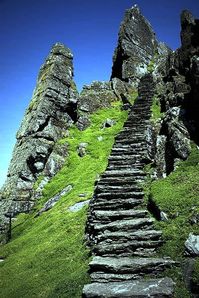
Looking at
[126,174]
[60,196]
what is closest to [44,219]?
[60,196]

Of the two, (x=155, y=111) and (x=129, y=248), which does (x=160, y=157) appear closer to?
(x=129, y=248)

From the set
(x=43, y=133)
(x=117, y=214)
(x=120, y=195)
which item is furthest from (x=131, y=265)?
(x=43, y=133)

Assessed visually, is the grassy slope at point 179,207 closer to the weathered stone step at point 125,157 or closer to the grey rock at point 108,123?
the weathered stone step at point 125,157

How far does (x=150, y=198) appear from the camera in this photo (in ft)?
57.8

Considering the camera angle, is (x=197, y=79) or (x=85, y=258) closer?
(x=85, y=258)

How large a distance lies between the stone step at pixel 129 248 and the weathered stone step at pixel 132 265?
55 cm

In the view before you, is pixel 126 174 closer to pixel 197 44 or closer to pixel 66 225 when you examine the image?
pixel 66 225

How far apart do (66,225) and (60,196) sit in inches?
244

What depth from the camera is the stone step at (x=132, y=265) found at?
12863 mm

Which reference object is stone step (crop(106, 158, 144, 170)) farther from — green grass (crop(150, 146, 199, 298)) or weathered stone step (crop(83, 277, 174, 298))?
weathered stone step (crop(83, 277, 174, 298))

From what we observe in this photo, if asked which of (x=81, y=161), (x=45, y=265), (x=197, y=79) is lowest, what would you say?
(x=45, y=265)

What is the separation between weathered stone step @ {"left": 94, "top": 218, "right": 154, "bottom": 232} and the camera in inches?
627

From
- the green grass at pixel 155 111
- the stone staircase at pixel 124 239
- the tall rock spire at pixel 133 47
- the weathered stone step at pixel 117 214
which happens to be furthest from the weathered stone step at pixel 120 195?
the tall rock spire at pixel 133 47

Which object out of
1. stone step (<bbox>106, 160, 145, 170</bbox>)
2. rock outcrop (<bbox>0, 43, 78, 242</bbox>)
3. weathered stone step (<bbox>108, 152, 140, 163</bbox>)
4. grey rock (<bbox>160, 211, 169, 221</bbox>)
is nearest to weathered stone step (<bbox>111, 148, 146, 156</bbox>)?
weathered stone step (<bbox>108, 152, 140, 163</bbox>)
